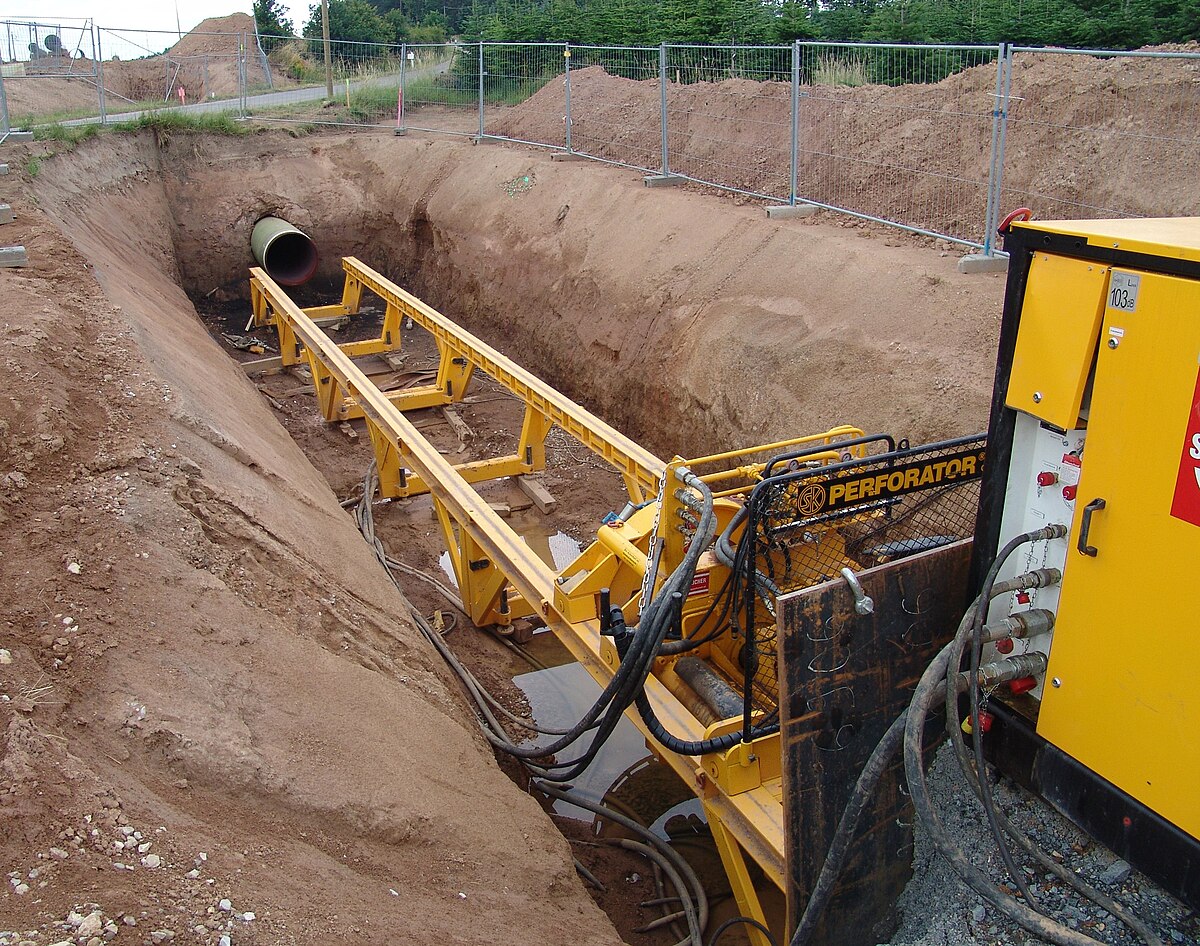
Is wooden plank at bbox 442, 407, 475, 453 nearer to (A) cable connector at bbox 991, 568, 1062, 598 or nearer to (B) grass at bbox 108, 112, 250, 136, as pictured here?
(A) cable connector at bbox 991, 568, 1062, 598

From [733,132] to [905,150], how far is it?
2.65 m

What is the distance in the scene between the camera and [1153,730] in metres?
2.71

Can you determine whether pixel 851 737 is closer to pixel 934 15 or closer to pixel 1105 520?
pixel 1105 520

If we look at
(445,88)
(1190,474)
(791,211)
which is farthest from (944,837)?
(445,88)

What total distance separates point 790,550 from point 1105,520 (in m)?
1.79

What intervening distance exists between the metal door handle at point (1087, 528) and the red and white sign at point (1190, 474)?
27 cm

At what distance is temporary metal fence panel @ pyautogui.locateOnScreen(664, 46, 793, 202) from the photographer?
11953mm

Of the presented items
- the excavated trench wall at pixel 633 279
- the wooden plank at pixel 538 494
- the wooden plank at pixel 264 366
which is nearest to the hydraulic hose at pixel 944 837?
the excavated trench wall at pixel 633 279

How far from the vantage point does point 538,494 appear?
29.8 feet

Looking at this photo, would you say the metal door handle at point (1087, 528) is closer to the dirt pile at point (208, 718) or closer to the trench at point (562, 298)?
the dirt pile at point (208, 718)

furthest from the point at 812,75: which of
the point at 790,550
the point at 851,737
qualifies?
the point at 851,737

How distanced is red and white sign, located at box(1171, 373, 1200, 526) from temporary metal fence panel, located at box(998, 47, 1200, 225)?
7.42 metres

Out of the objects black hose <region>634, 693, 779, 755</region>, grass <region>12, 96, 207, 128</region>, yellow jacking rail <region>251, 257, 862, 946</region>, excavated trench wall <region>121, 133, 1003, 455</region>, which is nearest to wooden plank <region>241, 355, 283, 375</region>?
yellow jacking rail <region>251, 257, 862, 946</region>

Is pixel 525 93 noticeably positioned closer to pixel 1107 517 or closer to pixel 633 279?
pixel 633 279
